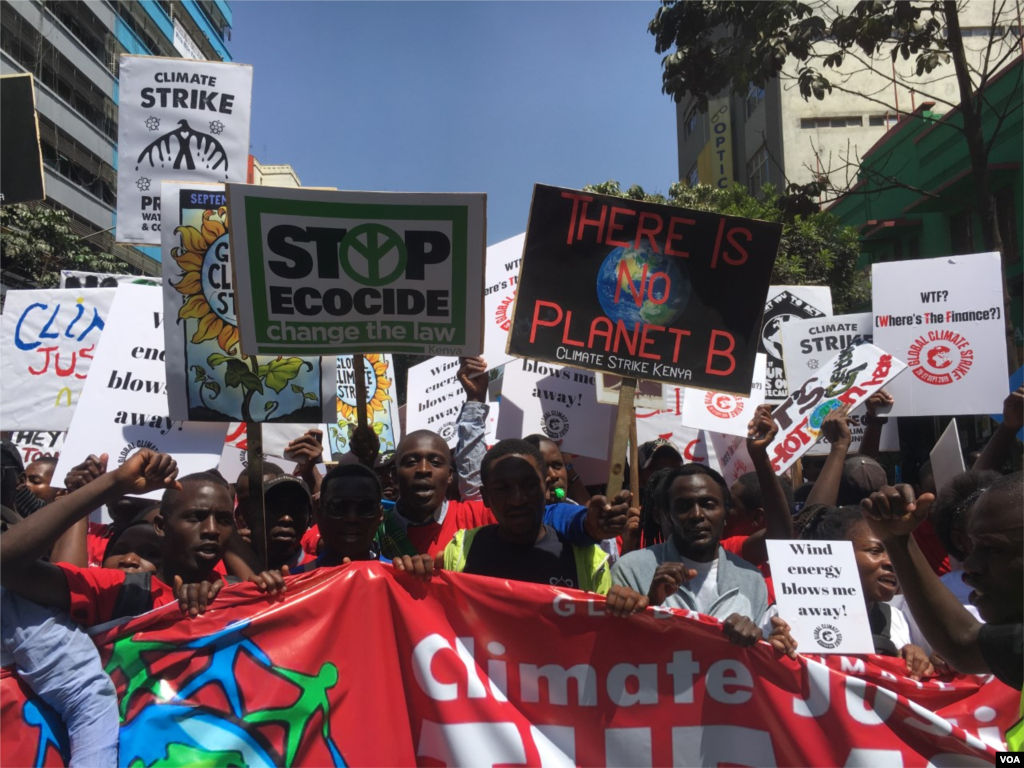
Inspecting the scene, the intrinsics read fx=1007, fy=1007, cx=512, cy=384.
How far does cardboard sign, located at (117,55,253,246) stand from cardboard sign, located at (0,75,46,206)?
0.89 metres

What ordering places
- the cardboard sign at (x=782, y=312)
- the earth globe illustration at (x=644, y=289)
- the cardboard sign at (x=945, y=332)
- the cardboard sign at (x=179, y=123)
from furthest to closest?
the cardboard sign at (x=782, y=312) → the cardboard sign at (x=179, y=123) → the cardboard sign at (x=945, y=332) → the earth globe illustration at (x=644, y=289)

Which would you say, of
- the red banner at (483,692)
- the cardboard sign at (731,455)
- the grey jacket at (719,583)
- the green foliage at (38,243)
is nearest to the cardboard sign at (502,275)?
the cardboard sign at (731,455)

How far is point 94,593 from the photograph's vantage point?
3.22m

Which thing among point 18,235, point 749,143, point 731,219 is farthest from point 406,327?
point 749,143

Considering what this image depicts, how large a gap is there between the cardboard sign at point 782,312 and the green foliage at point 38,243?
20.2 meters

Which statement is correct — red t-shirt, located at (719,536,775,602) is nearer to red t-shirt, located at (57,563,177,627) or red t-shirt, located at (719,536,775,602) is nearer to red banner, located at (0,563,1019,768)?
red banner, located at (0,563,1019,768)

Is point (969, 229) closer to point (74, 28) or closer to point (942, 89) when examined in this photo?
point (942, 89)

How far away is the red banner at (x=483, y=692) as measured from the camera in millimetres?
3188

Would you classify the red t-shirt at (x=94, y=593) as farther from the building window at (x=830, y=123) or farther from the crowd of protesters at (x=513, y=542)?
the building window at (x=830, y=123)

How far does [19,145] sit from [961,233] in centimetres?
1896

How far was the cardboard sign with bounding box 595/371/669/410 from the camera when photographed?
578 centimetres

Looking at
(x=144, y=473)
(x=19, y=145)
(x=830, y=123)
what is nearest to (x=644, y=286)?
(x=144, y=473)

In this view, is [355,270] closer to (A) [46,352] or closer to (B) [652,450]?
(B) [652,450]

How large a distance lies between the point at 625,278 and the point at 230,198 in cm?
175
